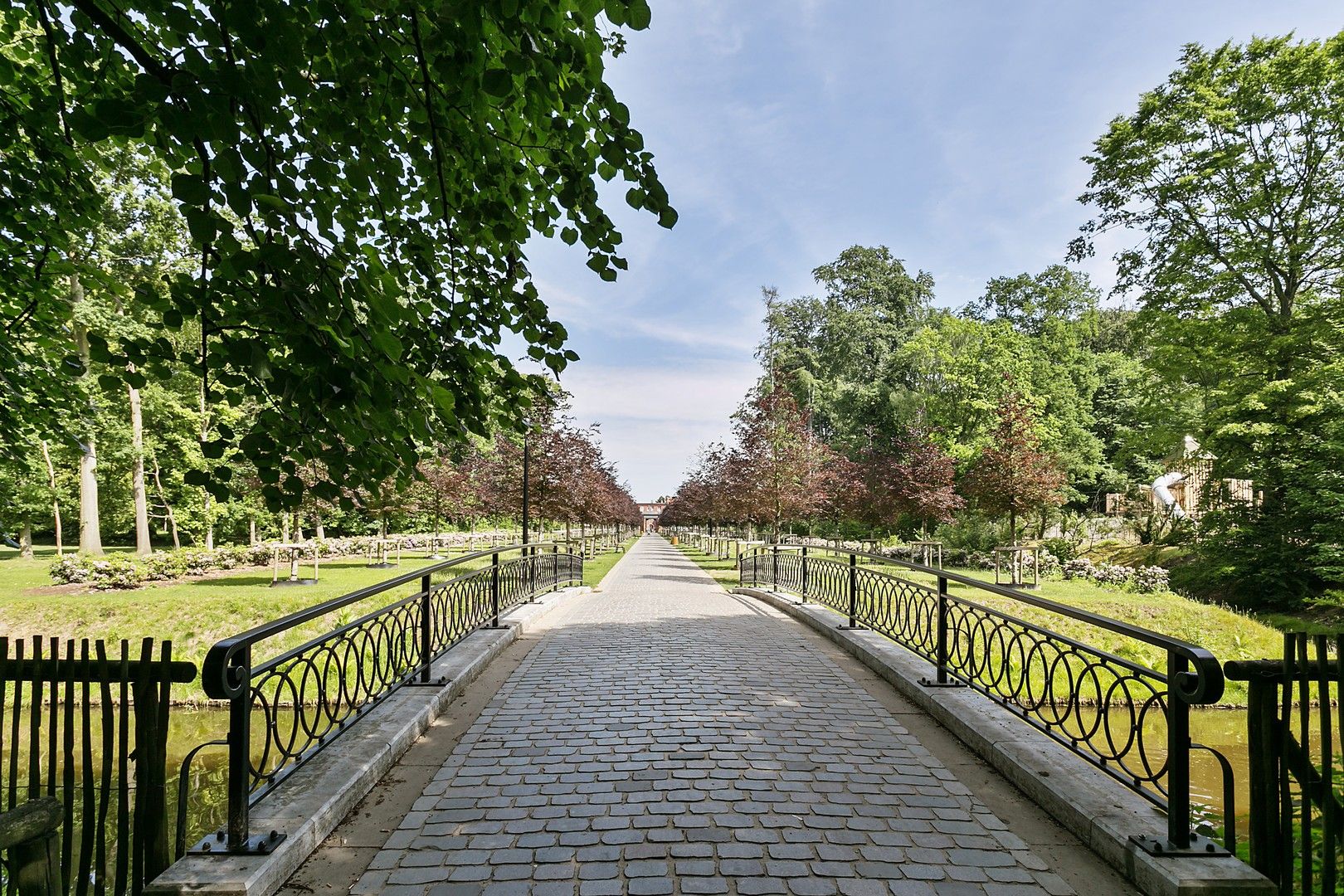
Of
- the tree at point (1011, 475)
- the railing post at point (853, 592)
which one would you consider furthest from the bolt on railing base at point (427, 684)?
the tree at point (1011, 475)

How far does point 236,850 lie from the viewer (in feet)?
9.55

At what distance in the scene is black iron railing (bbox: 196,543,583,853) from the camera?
9.62 feet

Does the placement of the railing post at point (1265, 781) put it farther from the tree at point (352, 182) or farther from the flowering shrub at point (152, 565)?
the flowering shrub at point (152, 565)

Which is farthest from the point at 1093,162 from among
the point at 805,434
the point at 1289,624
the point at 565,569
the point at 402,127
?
the point at 402,127

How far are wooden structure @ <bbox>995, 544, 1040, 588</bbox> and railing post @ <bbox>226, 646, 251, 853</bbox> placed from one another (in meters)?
18.4

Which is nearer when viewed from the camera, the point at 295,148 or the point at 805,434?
the point at 295,148

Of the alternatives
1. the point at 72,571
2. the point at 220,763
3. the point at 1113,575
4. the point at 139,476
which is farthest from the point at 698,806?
the point at 139,476

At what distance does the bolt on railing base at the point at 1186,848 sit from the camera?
288cm

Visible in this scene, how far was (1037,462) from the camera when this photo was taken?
69.3 ft

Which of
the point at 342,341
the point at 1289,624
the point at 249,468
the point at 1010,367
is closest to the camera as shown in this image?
the point at 342,341

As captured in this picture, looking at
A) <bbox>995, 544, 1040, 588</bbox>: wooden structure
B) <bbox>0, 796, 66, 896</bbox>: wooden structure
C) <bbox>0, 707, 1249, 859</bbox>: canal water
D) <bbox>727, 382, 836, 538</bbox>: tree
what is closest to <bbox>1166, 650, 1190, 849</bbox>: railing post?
<bbox>0, 707, 1249, 859</bbox>: canal water

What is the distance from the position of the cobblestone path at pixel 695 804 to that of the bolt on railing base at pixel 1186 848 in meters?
0.42

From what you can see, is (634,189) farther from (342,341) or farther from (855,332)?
(855,332)

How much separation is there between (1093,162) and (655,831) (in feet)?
86.7
